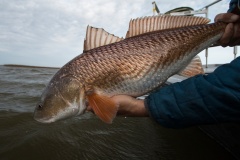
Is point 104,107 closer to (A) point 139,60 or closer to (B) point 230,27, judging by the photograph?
(A) point 139,60

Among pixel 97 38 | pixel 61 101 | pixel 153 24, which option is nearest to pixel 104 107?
pixel 61 101

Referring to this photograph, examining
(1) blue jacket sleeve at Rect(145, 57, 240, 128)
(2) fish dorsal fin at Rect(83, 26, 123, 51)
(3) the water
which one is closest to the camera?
(1) blue jacket sleeve at Rect(145, 57, 240, 128)

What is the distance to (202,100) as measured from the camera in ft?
6.06

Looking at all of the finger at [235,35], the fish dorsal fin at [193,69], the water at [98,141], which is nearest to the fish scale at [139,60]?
the fish dorsal fin at [193,69]

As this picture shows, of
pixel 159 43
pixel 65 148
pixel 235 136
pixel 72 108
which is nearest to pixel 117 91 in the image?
pixel 72 108

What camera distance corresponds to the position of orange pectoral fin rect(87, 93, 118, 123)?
222 centimetres

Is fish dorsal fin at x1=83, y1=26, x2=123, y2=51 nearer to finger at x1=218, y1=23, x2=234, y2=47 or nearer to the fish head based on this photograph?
the fish head

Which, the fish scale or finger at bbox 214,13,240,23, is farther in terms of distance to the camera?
finger at bbox 214,13,240,23

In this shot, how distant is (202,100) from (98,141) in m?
2.67

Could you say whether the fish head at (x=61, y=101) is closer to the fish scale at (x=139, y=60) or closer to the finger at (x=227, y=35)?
the fish scale at (x=139, y=60)

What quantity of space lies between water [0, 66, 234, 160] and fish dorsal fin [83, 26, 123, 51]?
1859 mm

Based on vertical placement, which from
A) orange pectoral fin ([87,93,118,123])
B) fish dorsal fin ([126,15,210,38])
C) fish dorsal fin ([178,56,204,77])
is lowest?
orange pectoral fin ([87,93,118,123])

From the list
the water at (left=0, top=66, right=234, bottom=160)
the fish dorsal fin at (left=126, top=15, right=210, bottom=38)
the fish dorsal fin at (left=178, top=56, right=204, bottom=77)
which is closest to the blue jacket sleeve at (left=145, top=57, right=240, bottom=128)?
the fish dorsal fin at (left=178, top=56, right=204, bottom=77)

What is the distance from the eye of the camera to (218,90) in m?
1.79
